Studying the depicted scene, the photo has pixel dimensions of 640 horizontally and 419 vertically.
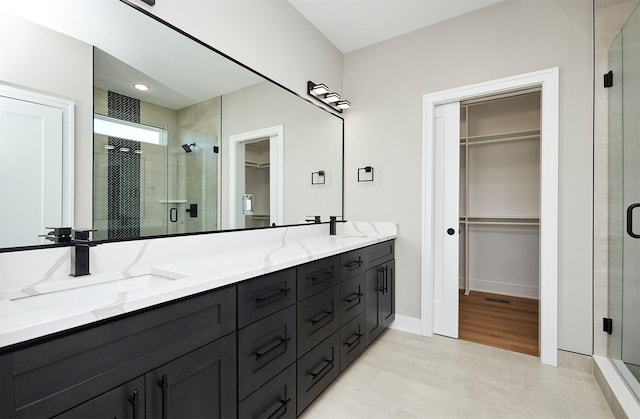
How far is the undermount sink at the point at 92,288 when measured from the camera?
92 cm

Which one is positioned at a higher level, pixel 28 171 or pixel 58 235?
pixel 28 171

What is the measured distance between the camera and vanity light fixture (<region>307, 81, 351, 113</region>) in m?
2.69

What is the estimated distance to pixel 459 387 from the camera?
1.92 m

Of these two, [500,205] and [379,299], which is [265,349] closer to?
[379,299]

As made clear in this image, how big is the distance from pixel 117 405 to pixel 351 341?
155 cm

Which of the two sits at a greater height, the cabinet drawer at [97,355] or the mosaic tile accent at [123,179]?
the mosaic tile accent at [123,179]

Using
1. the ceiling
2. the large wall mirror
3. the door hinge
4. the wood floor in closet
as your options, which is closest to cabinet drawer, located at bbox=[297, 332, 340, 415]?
the large wall mirror

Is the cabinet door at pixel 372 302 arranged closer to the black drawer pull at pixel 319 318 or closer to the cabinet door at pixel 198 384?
the black drawer pull at pixel 319 318

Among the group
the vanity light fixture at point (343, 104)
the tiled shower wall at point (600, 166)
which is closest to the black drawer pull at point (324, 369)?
the tiled shower wall at point (600, 166)

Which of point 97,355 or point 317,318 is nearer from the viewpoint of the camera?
point 97,355

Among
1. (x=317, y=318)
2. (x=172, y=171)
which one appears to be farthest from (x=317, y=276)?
(x=172, y=171)

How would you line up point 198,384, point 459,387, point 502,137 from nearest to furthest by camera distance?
point 198,384, point 459,387, point 502,137

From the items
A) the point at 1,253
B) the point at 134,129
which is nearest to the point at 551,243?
the point at 134,129

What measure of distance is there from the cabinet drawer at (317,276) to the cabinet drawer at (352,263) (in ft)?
0.23
